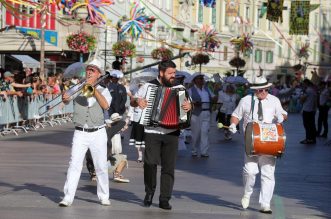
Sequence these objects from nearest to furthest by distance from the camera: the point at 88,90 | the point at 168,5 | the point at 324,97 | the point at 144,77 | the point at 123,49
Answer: the point at 88,90 < the point at 144,77 < the point at 324,97 < the point at 123,49 < the point at 168,5

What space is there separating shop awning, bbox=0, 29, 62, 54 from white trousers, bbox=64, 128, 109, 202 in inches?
717

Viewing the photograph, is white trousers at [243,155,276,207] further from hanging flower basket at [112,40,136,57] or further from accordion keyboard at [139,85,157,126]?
hanging flower basket at [112,40,136,57]

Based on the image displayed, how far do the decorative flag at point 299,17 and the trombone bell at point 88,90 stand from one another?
112 feet

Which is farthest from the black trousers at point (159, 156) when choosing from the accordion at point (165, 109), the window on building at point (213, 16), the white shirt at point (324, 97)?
the window on building at point (213, 16)

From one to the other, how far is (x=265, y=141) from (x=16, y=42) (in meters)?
19.3

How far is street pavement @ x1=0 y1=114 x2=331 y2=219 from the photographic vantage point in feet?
40.7

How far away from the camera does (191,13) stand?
233 feet

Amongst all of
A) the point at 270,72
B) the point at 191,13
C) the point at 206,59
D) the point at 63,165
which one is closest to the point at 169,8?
the point at 191,13

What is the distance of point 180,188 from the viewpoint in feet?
49.8

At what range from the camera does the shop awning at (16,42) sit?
30.8 m

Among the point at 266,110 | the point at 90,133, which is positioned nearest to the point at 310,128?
the point at 266,110

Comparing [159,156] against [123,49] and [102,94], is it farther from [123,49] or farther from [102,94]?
[123,49]

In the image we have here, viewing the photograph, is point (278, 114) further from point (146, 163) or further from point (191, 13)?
point (191, 13)

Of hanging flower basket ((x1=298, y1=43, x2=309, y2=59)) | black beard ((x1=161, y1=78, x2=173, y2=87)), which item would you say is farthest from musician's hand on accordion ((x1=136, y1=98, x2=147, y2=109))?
hanging flower basket ((x1=298, y1=43, x2=309, y2=59))
